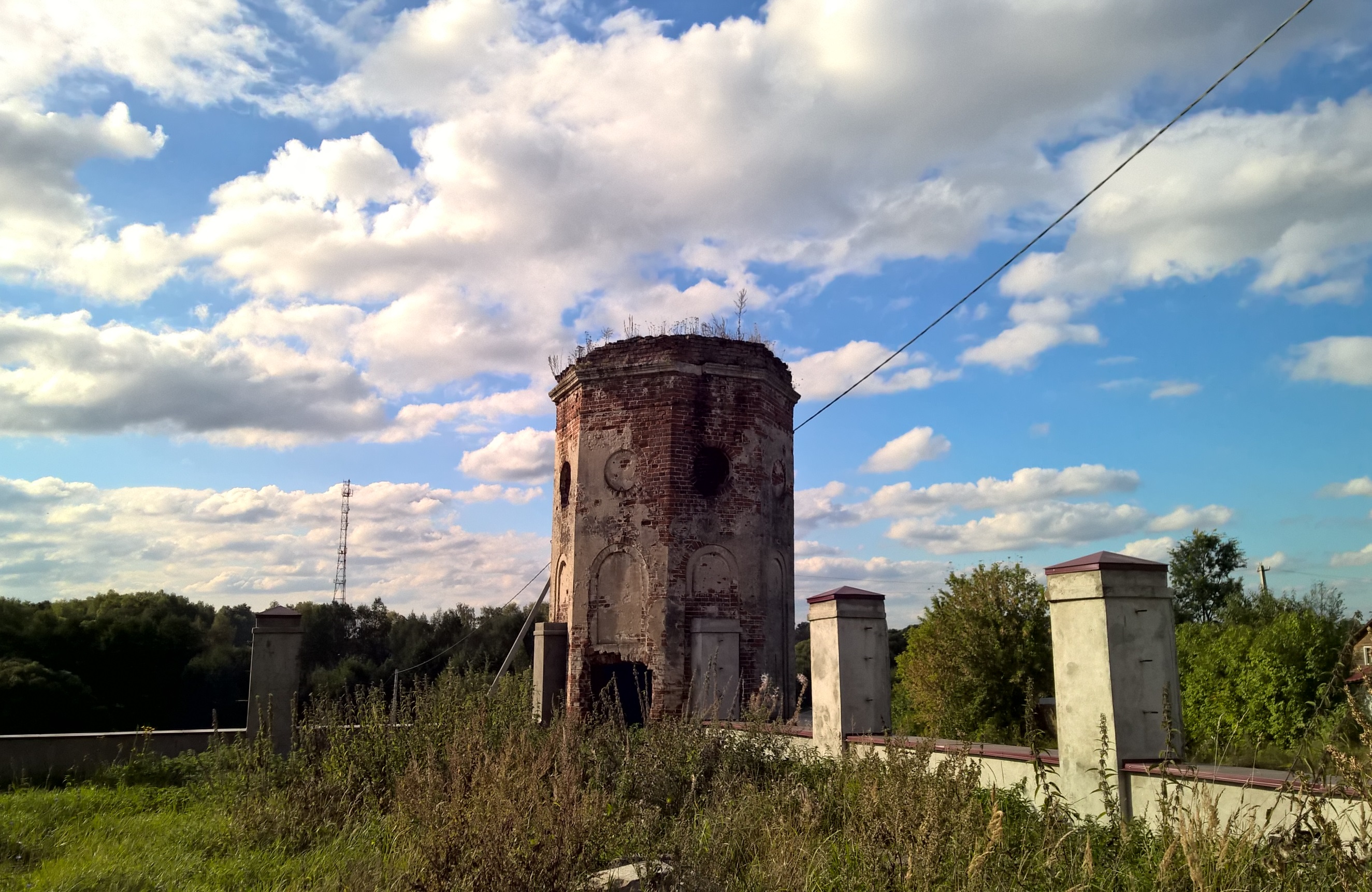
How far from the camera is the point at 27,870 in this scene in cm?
573

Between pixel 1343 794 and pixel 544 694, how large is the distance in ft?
37.9

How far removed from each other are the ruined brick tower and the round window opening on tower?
0.02 m

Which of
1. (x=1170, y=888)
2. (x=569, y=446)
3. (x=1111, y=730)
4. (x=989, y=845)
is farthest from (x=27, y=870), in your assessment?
(x=569, y=446)

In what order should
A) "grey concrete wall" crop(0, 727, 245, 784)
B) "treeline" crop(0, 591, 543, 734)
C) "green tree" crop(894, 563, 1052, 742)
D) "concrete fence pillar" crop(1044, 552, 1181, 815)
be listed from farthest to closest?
"treeline" crop(0, 591, 543, 734), "green tree" crop(894, 563, 1052, 742), "grey concrete wall" crop(0, 727, 245, 784), "concrete fence pillar" crop(1044, 552, 1181, 815)

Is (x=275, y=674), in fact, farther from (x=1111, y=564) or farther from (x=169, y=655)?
(x=169, y=655)

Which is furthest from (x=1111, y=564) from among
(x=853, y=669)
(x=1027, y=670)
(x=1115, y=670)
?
(x=1027, y=670)

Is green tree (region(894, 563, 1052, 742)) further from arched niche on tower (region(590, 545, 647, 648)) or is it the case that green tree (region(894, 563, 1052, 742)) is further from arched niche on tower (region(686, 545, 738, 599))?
arched niche on tower (region(590, 545, 647, 648))

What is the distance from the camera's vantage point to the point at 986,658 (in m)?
12.6

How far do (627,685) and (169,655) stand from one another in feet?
76.5

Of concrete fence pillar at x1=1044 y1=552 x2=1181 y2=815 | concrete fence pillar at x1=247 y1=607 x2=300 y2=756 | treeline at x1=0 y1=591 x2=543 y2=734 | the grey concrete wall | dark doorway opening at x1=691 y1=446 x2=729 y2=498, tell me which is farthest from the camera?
treeline at x1=0 y1=591 x2=543 y2=734

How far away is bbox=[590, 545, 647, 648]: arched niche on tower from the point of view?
13125mm

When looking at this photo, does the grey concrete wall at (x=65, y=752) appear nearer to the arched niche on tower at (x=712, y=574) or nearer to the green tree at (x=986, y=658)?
the arched niche on tower at (x=712, y=574)

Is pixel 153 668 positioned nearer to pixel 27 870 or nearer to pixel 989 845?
pixel 27 870

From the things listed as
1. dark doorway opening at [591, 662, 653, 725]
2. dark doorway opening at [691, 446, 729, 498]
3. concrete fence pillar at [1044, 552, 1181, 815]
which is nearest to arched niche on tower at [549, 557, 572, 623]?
dark doorway opening at [591, 662, 653, 725]
